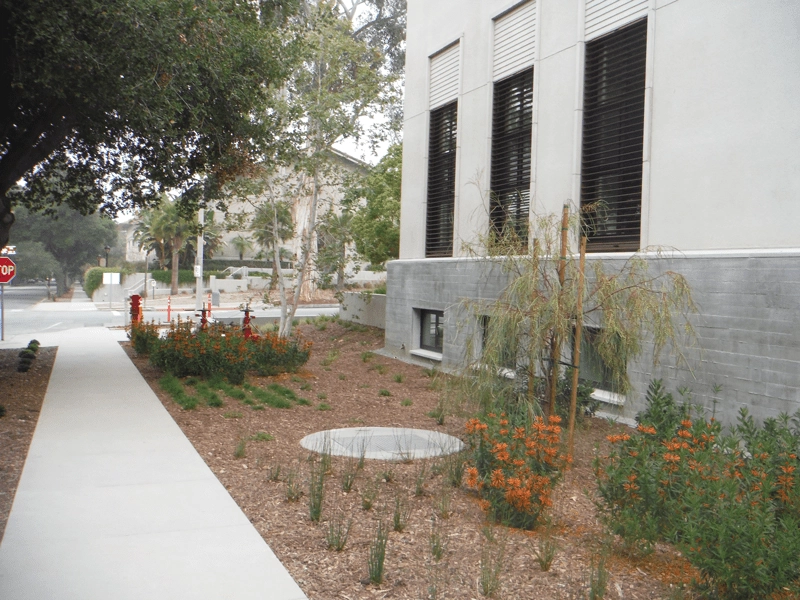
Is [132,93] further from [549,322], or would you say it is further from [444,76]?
[444,76]

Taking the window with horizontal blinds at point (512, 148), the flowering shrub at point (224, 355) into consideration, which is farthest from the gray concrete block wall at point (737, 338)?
the flowering shrub at point (224, 355)

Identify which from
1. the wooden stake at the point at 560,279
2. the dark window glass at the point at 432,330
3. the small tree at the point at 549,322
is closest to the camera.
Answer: the small tree at the point at 549,322

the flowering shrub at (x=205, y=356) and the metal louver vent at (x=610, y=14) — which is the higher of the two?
the metal louver vent at (x=610, y=14)

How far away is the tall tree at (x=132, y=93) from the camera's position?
31.9ft

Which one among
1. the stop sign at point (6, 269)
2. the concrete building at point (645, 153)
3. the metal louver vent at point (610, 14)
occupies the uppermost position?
the metal louver vent at point (610, 14)

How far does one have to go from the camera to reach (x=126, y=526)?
5.19 metres

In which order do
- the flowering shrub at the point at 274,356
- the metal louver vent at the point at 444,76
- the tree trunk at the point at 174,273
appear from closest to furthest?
1. the flowering shrub at the point at 274,356
2. the metal louver vent at the point at 444,76
3. the tree trunk at the point at 174,273

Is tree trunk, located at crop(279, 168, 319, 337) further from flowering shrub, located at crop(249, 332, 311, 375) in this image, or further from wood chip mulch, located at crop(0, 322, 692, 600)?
wood chip mulch, located at crop(0, 322, 692, 600)

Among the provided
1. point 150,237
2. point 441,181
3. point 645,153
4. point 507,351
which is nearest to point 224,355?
point 441,181

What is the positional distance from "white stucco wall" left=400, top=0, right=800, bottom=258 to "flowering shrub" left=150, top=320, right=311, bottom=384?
5.30 metres

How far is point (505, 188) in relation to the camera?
42.0 ft

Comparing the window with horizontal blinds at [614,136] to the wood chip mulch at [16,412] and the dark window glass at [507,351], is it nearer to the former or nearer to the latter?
the dark window glass at [507,351]

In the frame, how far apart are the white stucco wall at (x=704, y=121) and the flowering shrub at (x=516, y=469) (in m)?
3.87

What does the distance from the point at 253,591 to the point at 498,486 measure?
203 centimetres
